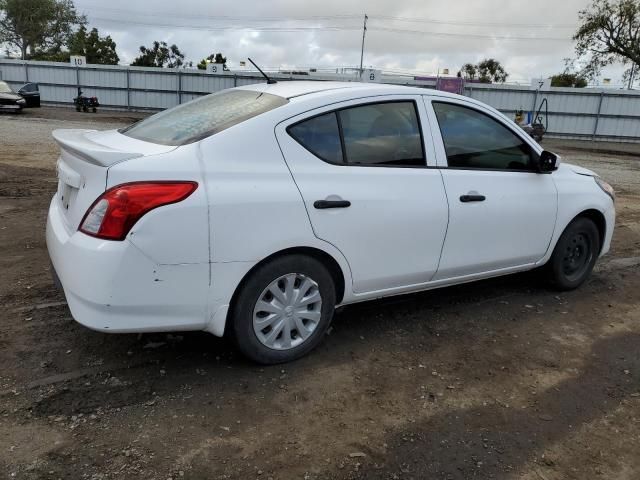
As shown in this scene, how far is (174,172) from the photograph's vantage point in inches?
114

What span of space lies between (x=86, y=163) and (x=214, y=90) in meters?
27.1

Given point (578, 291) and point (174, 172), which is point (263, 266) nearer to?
point (174, 172)

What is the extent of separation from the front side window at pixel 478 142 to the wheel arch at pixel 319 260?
1151 millimetres

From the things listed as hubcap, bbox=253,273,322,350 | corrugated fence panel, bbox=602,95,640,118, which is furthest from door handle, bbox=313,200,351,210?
corrugated fence panel, bbox=602,95,640,118

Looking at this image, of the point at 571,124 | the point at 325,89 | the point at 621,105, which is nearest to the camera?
the point at 325,89

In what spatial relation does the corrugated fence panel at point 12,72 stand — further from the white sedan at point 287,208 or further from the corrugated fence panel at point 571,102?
the white sedan at point 287,208

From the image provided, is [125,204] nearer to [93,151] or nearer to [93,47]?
[93,151]

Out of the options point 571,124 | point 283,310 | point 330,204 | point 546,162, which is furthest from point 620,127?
point 283,310

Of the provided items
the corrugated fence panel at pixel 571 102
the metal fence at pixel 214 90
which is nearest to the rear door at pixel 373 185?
the metal fence at pixel 214 90

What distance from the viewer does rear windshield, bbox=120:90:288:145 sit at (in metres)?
3.26

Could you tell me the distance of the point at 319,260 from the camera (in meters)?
3.38

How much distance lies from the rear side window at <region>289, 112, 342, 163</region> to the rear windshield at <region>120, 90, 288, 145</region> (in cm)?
22

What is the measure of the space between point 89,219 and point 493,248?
2.80 metres

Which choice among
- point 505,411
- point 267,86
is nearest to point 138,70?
point 267,86
